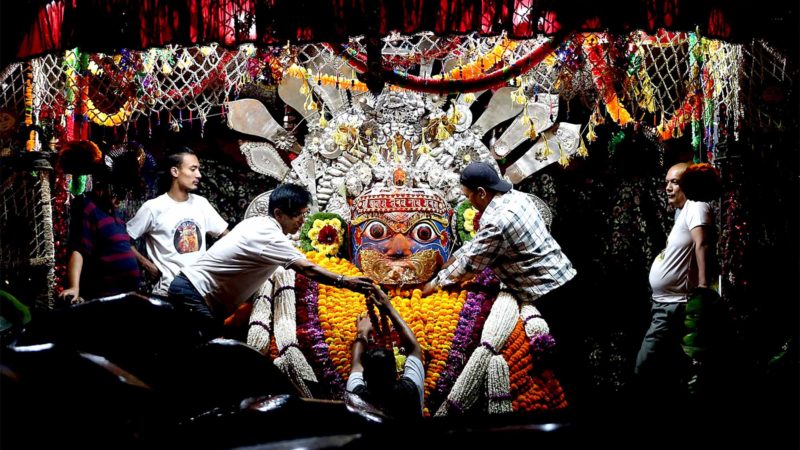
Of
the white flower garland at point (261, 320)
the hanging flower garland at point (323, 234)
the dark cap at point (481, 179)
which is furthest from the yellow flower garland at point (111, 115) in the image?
the dark cap at point (481, 179)

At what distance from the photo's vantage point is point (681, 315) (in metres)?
4.67

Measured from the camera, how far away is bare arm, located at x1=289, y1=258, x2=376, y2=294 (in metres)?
4.36

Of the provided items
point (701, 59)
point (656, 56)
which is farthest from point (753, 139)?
point (656, 56)

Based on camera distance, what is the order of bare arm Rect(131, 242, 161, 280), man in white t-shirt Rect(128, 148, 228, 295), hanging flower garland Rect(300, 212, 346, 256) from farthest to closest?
hanging flower garland Rect(300, 212, 346, 256), man in white t-shirt Rect(128, 148, 228, 295), bare arm Rect(131, 242, 161, 280)

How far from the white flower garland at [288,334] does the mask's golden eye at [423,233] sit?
949 millimetres

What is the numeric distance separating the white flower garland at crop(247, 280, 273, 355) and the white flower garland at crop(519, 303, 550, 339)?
1.69 m

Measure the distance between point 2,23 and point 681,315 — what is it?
4.12 meters

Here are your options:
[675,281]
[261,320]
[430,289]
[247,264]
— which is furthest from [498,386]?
[247,264]

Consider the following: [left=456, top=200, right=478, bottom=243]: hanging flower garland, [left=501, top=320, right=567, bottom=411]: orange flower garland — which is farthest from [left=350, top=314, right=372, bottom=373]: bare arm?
[left=456, top=200, right=478, bottom=243]: hanging flower garland

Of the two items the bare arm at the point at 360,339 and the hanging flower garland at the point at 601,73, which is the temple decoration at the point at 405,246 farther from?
the hanging flower garland at the point at 601,73

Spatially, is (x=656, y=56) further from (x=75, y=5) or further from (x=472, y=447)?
(x=472, y=447)

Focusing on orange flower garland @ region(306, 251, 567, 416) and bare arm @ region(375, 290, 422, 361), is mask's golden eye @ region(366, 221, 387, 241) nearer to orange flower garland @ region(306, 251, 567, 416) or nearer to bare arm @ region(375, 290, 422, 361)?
orange flower garland @ region(306, 251, 567, 416)

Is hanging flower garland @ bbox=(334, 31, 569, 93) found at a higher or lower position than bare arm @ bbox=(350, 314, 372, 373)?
higher

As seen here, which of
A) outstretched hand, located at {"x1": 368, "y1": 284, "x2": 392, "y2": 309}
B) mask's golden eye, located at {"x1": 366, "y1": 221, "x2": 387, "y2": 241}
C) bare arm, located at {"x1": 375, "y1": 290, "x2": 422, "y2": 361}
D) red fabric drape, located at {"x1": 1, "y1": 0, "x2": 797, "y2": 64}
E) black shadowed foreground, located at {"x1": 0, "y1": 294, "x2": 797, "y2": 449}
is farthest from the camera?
mask's golden eye, located at {"x1": 366, "y1": 221, "x2": 387, "y2": 241}
